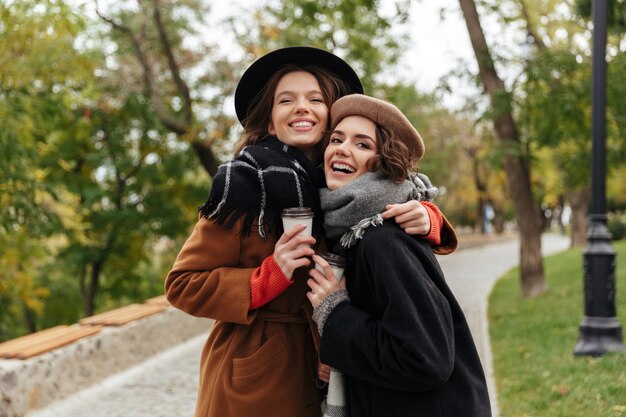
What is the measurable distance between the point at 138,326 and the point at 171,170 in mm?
12320

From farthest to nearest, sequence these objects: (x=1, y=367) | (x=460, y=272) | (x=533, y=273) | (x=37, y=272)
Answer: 1. (x=37, y=272)
2. (x=460, y=272)
3. (x=533, y=273)
4. (x=1, y=367)

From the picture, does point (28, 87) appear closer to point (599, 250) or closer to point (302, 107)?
point (599, 250)

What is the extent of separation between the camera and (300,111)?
8.00 ft

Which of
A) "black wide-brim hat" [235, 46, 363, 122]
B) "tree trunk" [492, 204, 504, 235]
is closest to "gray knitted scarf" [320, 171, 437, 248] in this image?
"black wide-brim hat" [235, 46, 363, 122]

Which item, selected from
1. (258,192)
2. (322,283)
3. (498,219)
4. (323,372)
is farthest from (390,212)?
(498,219)

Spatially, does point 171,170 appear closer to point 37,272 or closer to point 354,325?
point 37,272

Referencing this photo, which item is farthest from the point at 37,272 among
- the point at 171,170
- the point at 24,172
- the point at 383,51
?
the point at 24,172

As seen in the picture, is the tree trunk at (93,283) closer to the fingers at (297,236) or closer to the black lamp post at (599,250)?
the black lamp post at (599,250)

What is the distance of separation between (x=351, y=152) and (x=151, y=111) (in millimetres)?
17469

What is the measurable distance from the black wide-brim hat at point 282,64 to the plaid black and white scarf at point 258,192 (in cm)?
40

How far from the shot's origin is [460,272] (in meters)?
19.7

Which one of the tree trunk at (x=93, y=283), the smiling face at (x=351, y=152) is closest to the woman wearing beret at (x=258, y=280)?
the smiling face at (x=351, y=152)

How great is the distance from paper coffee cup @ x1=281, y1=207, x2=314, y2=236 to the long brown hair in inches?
20.0

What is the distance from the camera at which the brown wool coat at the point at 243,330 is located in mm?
2234
